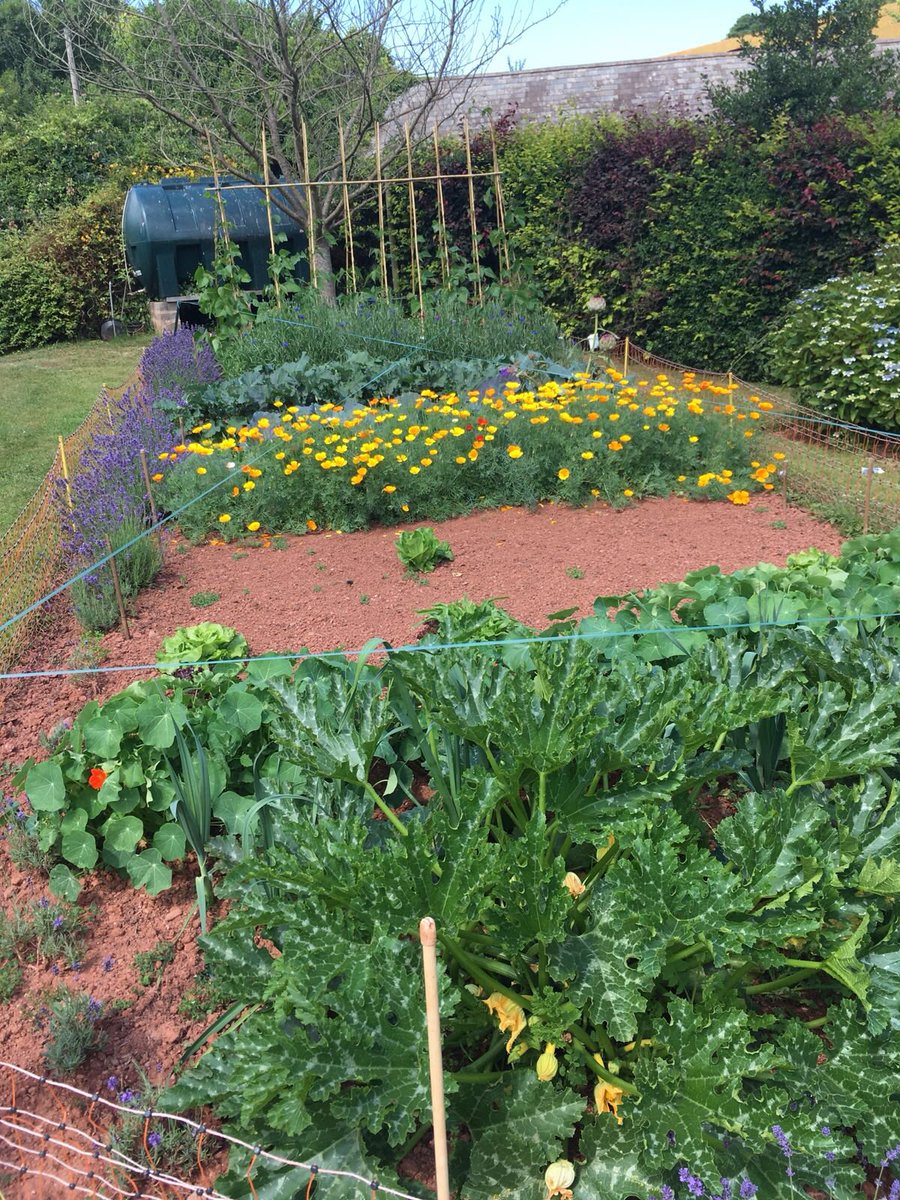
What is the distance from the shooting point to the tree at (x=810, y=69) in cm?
1098

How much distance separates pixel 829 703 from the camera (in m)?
2.31

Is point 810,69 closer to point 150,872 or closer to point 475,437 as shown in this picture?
point 475,437

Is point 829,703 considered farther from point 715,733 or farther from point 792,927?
point 792,927

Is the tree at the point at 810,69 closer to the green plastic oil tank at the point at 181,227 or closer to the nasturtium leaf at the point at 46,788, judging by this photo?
the green plastic oil tank at the point at 181,227

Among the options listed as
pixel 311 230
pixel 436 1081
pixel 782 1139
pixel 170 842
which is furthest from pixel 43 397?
pixel 782 1139

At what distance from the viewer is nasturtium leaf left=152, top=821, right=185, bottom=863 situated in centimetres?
261

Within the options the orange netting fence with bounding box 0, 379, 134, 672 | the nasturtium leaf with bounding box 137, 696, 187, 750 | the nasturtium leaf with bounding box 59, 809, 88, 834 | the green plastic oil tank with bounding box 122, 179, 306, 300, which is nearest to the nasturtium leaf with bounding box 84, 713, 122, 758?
the nasturtium leaf with bounding box 137, 696, 187, 750

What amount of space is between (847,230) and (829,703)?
30.6ft

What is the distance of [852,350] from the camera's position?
7.96 metres

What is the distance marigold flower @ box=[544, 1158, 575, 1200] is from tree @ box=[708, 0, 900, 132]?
11211 millimetres

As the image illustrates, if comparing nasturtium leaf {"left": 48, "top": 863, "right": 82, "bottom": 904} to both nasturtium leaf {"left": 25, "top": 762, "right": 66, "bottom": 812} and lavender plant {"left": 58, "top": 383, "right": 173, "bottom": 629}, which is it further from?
lavender plant {"left": 58, "top": 383, "right": 173, "bottom": 629}

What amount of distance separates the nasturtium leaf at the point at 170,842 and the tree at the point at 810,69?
35.0 ft

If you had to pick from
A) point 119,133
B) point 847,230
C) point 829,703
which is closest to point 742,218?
point 847,230

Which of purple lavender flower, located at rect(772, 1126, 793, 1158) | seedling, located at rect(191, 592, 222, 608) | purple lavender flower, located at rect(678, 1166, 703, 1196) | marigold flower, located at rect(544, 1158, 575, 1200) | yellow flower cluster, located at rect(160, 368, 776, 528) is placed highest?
yellow flower cluster, located at rect(160, 368, 776, 528)
